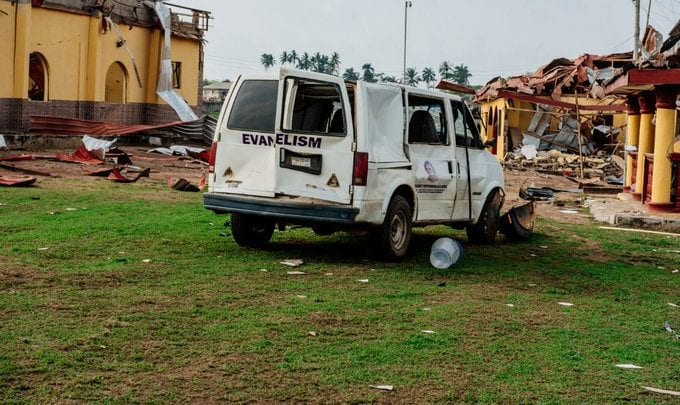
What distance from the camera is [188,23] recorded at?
39.8 meters

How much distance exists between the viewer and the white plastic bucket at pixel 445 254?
1130 centimetres

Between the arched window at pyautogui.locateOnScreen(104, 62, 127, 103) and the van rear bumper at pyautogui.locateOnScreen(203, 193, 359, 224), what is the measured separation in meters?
26.6

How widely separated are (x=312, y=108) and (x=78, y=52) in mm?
23961

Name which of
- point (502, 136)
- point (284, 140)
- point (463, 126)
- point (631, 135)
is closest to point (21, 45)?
point (631, 135)

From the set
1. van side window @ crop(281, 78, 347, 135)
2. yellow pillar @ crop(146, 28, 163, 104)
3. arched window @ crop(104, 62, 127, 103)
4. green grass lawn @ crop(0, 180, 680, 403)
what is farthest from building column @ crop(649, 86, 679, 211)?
yellow pillar @ crop(146, 28, 163, 104)

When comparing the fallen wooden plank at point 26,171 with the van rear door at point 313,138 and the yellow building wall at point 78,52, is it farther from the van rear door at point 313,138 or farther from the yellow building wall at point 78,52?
the van rear door at point 313,138

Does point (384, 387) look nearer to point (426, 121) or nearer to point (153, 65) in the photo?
point (426, 121)

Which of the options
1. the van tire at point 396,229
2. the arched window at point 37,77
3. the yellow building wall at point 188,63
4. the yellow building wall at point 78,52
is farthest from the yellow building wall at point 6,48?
the van tire at point 396,229

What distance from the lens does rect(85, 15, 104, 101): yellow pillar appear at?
3359 centimetres

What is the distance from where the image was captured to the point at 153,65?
125ft

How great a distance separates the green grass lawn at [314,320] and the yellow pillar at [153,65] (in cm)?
2491

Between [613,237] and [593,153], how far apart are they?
26.7 metres

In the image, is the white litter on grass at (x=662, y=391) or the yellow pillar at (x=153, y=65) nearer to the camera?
the white litter on grass at (x=662, y=391)

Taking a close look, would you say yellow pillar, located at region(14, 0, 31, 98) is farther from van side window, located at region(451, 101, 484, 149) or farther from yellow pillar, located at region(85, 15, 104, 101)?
van side window, located at region(451, 101, 484, 149)
